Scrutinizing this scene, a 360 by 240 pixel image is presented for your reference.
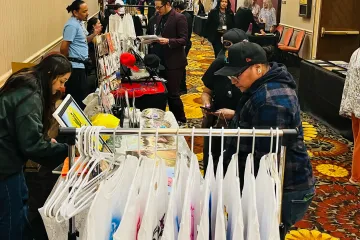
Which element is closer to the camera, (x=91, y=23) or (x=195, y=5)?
(x=91, y=23)

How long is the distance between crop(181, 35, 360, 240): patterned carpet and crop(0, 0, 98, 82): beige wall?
2117 mm

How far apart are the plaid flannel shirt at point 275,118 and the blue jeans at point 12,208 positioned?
121 centimetres

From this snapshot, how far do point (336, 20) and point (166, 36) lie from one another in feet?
15.7

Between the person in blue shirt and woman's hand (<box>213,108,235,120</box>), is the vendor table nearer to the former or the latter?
the person in blue shirt

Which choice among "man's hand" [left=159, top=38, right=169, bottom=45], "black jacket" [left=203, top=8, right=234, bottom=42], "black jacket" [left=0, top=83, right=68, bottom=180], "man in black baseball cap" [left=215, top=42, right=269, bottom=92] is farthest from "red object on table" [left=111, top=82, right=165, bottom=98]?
"black jacket" [left=203, top=8, right=234, bottom=42]

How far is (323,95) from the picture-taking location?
657 centimetres

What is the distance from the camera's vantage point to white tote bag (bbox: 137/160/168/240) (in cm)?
143

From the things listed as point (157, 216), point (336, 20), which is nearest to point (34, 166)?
point (157, 216)

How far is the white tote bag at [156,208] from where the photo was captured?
56.1 inches

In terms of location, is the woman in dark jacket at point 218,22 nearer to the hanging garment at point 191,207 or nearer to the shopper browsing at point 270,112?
the shopper browsing at point 270,112

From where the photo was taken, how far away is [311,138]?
6062mm

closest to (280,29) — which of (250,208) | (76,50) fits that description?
(76,50)

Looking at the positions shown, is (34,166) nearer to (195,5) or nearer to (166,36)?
(166,36)

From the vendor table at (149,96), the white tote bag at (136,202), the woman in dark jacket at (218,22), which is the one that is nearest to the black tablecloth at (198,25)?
the woman in dark jacket at (218,22)
